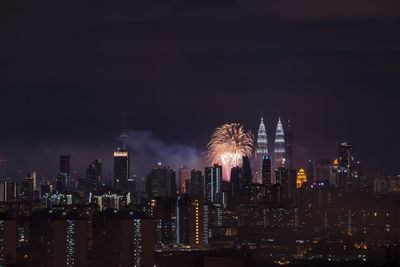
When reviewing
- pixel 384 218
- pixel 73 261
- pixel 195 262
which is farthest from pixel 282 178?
pixel 73 261

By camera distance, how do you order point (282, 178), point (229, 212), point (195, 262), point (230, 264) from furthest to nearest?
point (282, 178) → point (229, 212) → point (195, 262) → point (230, 264)

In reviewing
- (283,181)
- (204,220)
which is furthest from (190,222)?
(283,181)

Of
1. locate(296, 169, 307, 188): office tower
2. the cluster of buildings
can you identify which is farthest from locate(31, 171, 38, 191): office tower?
locate(296, 169, 307, 188): office tower

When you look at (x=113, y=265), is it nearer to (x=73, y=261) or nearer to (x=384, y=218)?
(x=73, y=261)

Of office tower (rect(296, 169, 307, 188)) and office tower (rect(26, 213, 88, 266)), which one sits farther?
office tower (rect(296, 169, 307, 188))

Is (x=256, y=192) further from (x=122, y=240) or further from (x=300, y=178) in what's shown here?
(x=122, y=240)

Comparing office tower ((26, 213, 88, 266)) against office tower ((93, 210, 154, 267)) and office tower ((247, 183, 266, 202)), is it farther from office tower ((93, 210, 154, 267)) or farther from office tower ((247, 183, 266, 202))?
office tower ((247, 183, 266, 202))
